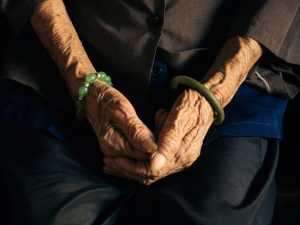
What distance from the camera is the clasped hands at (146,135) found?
2.82 ft

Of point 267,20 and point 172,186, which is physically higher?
→ point 267,20

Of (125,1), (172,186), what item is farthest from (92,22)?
(172,186)

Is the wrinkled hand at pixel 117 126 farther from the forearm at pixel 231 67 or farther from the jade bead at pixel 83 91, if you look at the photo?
the forearm at pixel 231 67

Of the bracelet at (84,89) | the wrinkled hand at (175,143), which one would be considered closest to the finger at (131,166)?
the wrinkled hand at (175,143)

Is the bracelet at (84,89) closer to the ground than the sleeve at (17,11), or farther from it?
closer to the ground

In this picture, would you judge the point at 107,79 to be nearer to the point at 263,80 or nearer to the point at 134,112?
the point at 134,112

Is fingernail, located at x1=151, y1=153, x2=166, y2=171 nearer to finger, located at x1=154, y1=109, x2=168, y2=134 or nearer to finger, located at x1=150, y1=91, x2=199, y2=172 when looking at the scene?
finger, located at x1=150, y1=91, x2=199, y2=172

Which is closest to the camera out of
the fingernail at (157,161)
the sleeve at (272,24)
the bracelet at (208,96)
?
the fingernail at (157,161)

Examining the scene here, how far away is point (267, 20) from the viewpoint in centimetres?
104

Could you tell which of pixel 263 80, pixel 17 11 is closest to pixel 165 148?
pixel 263 80

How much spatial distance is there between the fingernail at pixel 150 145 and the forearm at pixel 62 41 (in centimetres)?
25

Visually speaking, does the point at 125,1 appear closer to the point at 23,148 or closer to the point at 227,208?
the point at 23,148

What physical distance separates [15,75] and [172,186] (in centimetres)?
47

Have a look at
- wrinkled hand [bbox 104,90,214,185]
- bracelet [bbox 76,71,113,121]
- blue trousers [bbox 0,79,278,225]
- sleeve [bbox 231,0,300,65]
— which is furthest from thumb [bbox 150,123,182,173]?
sleeve [bbox 231,0,300,65]
